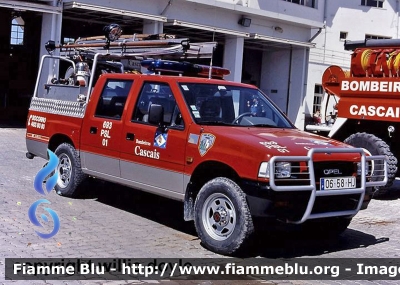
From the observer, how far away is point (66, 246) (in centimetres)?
643

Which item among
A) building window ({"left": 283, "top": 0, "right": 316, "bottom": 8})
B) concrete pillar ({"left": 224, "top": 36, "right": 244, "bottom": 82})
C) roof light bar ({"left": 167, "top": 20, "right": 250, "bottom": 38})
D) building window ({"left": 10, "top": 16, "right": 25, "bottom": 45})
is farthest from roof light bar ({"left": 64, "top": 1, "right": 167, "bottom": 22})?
building window ({"left": 283, "top": 0, "right": 316, "bottom": 8})

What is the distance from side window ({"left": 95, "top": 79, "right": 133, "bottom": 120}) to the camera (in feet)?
26.6

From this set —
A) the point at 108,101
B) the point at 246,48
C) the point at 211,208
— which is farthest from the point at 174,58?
the point at 246,48

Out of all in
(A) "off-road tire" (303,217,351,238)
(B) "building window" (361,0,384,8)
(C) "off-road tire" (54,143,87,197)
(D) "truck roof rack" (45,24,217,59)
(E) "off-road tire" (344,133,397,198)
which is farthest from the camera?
(B) "building window" (361,0,384,8)

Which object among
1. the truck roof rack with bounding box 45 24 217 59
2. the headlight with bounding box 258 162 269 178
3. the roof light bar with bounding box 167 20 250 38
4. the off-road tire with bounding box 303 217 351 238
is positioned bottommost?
the off-road tire with bounding box 303 217 351 238

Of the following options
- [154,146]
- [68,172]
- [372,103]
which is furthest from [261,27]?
[154,146]

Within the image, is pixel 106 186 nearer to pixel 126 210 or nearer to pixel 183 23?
pixel 126 210

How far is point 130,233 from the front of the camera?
7207 millimetres

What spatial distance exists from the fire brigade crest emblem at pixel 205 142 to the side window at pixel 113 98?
66.6 inches

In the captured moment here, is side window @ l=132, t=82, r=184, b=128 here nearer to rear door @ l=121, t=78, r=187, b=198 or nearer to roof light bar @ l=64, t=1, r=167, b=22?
rear door @ l=121, t=78, r=187, b=198

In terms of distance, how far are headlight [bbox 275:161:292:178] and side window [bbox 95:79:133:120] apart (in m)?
2.72

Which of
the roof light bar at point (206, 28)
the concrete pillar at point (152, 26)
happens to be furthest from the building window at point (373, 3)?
the concrete pillar at point (152, 26)

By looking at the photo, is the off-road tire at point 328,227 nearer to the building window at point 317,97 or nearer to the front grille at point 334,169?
the front grille at point 334,169

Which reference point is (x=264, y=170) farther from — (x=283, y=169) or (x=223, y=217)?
(x=223, y=217)
